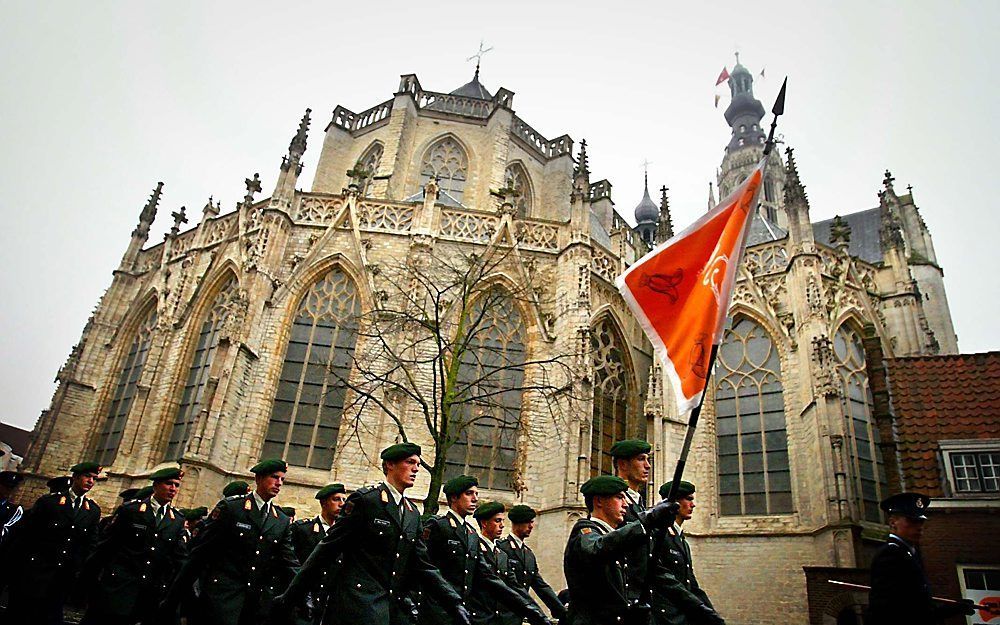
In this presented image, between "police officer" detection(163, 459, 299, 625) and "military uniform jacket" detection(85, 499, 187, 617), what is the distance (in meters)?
0.89

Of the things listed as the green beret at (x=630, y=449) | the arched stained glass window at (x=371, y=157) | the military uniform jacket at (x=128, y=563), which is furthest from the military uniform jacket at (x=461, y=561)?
the arched stained glass window at (x=371, y=157)

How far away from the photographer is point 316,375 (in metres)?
17.2

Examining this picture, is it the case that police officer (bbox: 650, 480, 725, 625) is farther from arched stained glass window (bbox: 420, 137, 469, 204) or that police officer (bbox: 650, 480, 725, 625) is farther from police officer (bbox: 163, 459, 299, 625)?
arched stained glass window (bbox: 420, 137, 469, 204)

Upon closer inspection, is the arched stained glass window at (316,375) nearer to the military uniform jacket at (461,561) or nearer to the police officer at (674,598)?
the military uniform jacket at (461,561)

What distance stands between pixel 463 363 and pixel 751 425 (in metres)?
8.60

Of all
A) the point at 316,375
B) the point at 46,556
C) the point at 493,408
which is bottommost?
the point at 46,556

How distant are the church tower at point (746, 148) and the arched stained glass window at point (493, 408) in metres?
27.0

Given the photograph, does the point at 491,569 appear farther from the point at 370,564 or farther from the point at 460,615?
the point at 370,564

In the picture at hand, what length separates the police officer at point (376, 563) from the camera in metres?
3.79

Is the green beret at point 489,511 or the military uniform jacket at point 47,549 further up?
the green beret at point 489,511

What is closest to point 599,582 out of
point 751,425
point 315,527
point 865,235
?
point 315,527

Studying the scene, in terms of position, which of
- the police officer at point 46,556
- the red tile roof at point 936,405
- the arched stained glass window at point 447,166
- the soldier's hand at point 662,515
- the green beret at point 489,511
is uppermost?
the arched stained glass window at point 447,166

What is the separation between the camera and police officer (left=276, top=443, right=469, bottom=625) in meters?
3.79

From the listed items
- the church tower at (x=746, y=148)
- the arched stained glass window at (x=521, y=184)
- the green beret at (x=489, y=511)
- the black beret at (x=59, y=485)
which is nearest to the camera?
the green beret at (x=489, y=511)
